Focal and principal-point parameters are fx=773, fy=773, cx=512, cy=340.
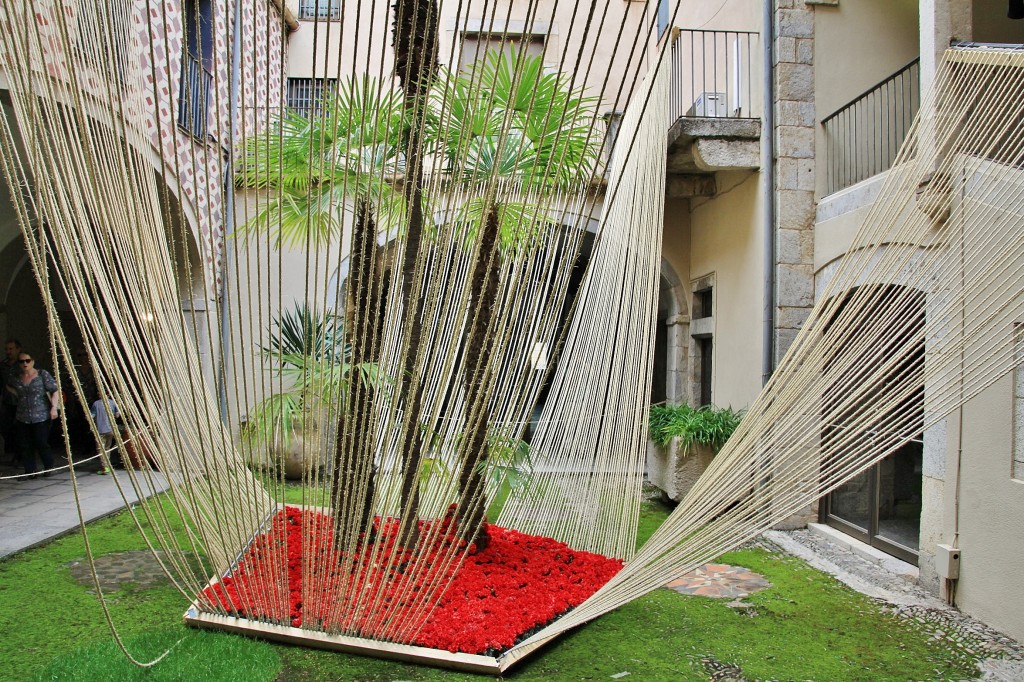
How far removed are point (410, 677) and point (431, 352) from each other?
107 cm

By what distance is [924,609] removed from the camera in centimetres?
350

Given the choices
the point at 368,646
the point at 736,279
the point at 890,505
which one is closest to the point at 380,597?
the point at 368,646

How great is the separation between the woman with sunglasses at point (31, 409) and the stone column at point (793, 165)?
5.50 metres

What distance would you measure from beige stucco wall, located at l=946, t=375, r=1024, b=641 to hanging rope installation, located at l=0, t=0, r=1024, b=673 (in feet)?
2.34

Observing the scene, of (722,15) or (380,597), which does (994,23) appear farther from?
(380,597)

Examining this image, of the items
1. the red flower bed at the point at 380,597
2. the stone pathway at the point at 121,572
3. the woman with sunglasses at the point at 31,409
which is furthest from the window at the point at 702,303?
the woman with sunglasses at the point at 31,409

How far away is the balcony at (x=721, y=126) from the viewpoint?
Answer: 5.52 metres

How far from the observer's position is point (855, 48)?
5227mm

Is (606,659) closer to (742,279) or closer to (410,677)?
(410,677)

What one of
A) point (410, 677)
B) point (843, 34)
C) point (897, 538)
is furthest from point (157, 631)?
point (843, 34)

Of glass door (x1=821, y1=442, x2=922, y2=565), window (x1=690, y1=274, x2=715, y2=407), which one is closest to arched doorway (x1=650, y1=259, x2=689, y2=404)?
window (x1=690, y1=274, x2=715, y2=407)

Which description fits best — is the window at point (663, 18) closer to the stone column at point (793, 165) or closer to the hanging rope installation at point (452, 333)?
the stone column at point (793, 165)

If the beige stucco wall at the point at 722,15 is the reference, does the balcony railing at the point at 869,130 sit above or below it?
below

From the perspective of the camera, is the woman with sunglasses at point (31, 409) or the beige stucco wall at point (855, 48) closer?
the beige stucco wall at point (855, 48)
